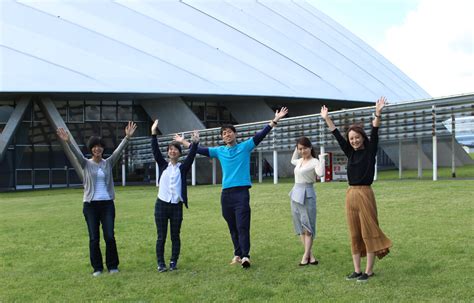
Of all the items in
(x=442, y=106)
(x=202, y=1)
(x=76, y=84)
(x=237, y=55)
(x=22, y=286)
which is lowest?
(x=22, y=286)

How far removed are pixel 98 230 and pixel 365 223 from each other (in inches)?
116

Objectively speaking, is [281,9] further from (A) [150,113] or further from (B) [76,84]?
(B) [76,84]

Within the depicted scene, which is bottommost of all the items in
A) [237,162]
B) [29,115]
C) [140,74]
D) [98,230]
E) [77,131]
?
[98,230]

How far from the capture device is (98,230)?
5.64 meters

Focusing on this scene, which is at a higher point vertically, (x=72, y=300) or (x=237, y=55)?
(x=237, y=55)

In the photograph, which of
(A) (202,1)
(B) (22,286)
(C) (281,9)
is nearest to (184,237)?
(B) (22,286)

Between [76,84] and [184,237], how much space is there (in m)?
18.5

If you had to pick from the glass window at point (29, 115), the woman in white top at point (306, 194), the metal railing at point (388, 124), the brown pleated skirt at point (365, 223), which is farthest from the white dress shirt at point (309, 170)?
the glass window at point (29, 115)

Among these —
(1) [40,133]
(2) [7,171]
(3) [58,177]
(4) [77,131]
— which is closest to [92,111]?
(4) [77,131]

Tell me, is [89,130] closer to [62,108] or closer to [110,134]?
[110,134]

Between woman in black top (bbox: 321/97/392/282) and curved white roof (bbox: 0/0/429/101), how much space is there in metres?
A: 20.8

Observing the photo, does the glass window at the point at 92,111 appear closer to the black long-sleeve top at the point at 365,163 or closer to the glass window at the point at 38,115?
the glass window at the point at 38,115

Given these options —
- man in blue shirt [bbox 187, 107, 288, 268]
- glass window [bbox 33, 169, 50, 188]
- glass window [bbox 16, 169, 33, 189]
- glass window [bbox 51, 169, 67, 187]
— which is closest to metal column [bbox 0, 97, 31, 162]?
glass window [bbox 16, 169, 33, 189]

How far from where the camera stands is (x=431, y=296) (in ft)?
13.6
